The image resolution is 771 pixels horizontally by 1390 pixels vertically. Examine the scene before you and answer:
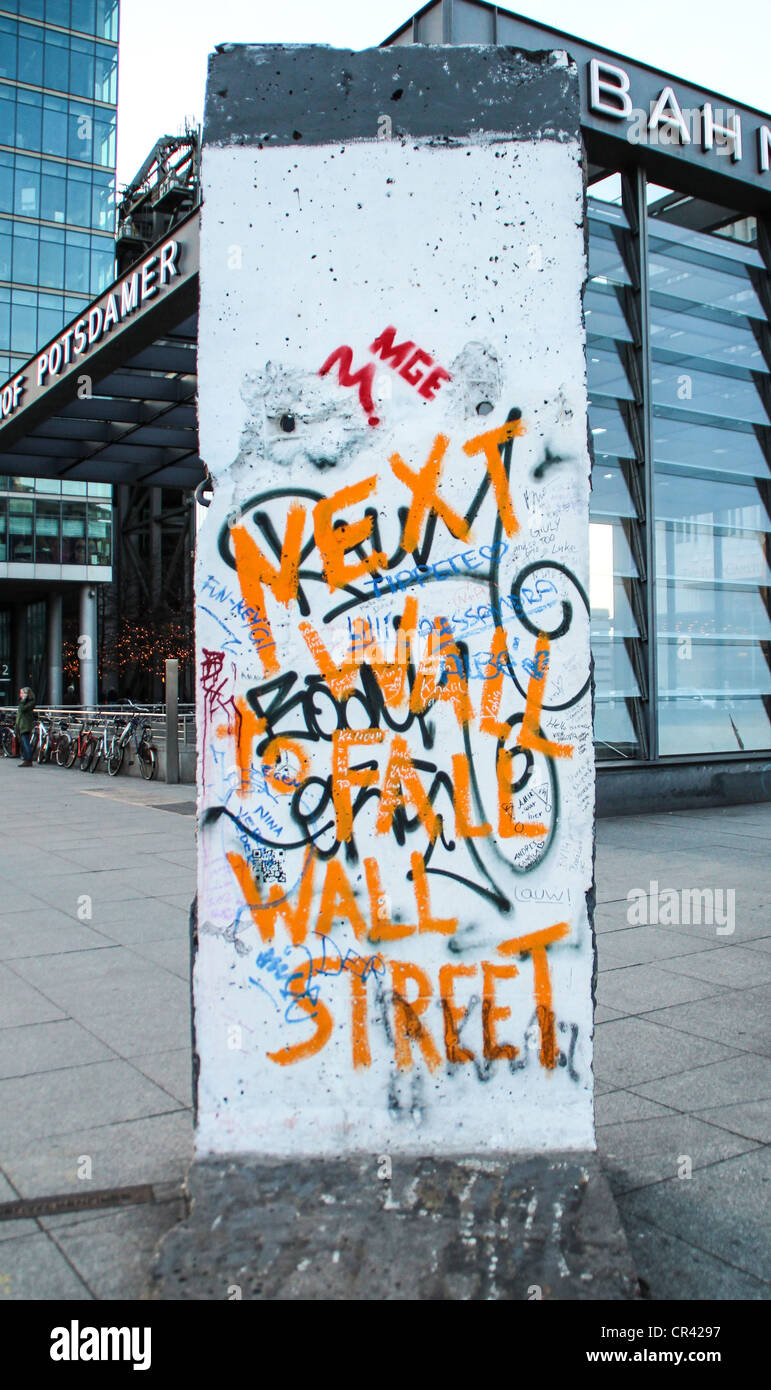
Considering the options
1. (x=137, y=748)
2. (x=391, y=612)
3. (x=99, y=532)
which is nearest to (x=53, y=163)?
(x=99, y=532)

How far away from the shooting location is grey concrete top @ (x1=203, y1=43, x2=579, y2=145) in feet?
10.3

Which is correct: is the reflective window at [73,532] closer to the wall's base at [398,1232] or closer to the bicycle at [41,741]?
the bicycle at [41,741]

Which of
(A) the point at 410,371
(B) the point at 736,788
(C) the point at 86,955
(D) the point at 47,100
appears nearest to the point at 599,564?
(B) the point at 736,788

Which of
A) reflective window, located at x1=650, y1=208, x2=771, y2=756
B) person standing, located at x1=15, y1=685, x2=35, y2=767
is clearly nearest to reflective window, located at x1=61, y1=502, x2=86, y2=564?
person standing, located at x1=15, y1=685, x2=35, y2=767

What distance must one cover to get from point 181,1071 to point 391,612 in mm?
2140

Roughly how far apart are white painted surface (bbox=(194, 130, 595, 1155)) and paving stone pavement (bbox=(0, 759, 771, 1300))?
41 centimetres

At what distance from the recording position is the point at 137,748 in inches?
705

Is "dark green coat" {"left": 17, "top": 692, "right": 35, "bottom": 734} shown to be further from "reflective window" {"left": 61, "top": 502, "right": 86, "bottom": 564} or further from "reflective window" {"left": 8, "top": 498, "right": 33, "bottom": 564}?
"reflective window" {"left": 61, "top": 502, "right": 86, "bottom": 564}

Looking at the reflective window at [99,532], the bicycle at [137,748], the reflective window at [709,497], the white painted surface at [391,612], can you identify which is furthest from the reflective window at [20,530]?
the white painted surface at [391,612]

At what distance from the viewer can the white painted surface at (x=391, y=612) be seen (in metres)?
2.99

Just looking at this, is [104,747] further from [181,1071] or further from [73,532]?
[73,532]

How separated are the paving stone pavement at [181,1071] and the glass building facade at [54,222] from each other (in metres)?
43.8
